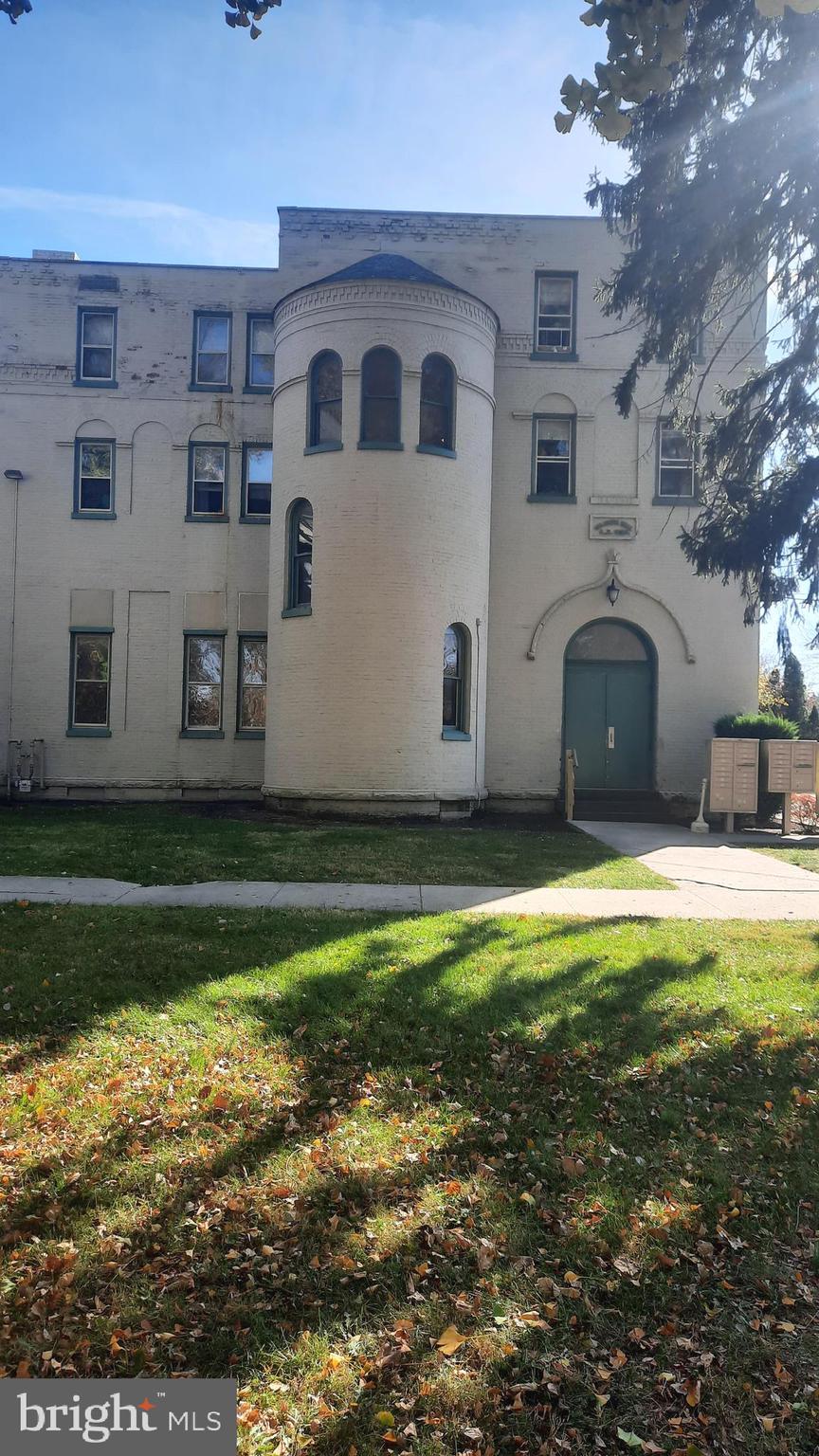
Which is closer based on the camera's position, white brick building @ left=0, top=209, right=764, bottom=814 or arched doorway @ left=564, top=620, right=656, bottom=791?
white brick building @ left=0, top=209, right=764, bottom=814

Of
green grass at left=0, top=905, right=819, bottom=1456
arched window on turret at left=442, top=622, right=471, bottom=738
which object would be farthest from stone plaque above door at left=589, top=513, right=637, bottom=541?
green grass at left=0, top=905, right=819, bottom=1456

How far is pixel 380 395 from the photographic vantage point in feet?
51.2

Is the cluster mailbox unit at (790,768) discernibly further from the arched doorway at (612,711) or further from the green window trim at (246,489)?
the green window trim at (246,489)

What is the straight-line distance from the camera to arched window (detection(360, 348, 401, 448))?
15.5 metres

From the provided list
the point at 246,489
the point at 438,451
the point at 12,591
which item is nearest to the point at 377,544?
the point at 438,451

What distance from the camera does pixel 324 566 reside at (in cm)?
1555

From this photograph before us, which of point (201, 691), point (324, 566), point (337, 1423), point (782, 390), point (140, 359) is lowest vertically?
point (337, 1423)

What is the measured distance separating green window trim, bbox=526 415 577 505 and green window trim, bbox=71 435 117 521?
8.82 metres

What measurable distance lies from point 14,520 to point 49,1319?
18.8m

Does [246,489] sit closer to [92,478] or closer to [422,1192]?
[92,478]

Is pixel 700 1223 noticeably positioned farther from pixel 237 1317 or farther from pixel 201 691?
pixel 201 691

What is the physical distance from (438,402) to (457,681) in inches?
199

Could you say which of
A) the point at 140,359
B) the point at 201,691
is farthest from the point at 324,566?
the point at 140,359

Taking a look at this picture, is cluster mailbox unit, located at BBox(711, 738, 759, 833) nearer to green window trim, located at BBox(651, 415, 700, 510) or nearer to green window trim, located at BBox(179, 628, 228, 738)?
green window trim, located at BBox(651, 415, 700, 510)
